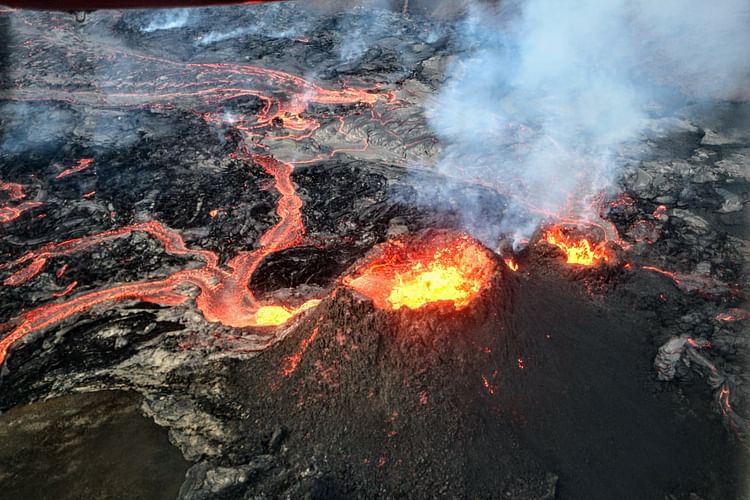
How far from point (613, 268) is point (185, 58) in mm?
17958

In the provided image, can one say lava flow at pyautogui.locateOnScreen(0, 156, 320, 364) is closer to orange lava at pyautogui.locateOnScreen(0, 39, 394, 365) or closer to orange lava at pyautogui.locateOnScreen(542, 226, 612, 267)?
orange lava at pyautogui.locateOnScreen(0, 39, 394, 365)

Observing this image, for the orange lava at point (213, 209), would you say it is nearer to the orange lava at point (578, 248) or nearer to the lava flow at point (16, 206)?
the lava flow at point (16, 206)

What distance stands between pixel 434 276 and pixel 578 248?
3.91 m

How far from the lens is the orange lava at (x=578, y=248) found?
9844 millimetres

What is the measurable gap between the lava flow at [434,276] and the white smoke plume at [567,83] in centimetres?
352

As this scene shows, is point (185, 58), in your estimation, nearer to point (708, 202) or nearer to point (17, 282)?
point (17, 282)

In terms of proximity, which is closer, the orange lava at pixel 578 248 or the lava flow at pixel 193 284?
the lava flow at pixel 193 284

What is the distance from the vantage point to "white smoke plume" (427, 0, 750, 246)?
13.6 metres

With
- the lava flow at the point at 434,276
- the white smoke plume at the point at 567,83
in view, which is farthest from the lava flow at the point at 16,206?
the white smoke plume at the point at 567,83

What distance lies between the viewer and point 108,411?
792 cm

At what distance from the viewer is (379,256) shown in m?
10.6

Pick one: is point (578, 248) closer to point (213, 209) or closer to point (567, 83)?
point (213, 209)

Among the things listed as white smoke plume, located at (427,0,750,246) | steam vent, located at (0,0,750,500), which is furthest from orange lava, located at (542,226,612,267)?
white smoke plume, located at (427,0,750,246)

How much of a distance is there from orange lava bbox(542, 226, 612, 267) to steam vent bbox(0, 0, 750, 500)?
78 mm
